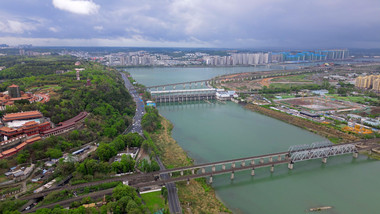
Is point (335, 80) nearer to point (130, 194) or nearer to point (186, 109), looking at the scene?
point (186, 109)

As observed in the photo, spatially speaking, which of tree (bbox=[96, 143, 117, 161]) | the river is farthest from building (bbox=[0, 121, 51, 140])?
the river

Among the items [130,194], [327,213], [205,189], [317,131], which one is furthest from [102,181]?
[317,131]

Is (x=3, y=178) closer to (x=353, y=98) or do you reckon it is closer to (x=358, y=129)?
(x=358, y=129)

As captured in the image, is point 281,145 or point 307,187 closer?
point 307,187

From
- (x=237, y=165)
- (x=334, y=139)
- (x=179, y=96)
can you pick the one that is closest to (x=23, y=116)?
(x=237, y=165)

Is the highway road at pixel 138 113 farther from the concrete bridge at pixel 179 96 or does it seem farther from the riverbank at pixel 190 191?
the riverbank at pixel 190 191
